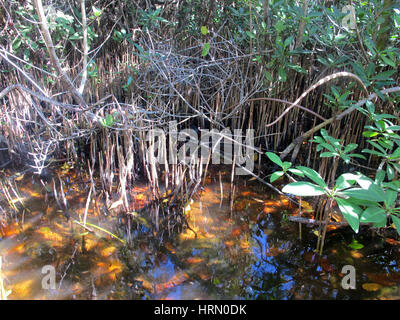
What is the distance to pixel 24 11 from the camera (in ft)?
8.95

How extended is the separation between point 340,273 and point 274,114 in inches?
64.8

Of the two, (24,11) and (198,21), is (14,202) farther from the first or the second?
(198,21)

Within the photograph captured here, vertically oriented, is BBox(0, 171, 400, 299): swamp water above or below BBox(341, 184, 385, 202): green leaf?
below

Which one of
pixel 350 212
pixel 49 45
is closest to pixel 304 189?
pixel 350 212

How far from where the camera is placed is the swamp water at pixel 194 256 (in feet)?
5.08

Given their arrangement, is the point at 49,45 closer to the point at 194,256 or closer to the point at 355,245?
the point at 194,256

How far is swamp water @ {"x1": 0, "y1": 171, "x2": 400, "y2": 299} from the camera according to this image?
155cm

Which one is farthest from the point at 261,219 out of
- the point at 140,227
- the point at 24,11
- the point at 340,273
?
the point at 24,11
